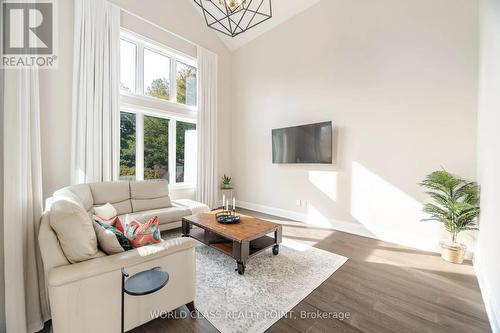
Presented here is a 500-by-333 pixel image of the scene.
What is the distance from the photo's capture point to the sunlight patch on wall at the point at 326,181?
4340 mm

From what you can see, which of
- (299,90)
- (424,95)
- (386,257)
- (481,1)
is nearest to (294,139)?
(299,90)

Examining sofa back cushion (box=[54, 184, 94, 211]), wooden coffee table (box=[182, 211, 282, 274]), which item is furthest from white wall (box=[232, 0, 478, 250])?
sofa back cushion (box=[54, 184, 94, 211])

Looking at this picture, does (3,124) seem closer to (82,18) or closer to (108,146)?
(108,146)

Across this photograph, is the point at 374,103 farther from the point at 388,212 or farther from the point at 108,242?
the point at 108,242

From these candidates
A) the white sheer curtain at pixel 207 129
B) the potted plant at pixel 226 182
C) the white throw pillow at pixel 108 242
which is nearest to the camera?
the white throw pillow at pixel 108 242

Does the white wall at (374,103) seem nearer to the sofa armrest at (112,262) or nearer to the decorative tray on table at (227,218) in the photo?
the decorative tray on table at (227,218)

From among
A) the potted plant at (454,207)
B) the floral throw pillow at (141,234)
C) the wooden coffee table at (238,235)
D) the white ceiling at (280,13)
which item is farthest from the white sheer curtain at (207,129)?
the potted plant at (454,207)

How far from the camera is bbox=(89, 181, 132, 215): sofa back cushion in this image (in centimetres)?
346

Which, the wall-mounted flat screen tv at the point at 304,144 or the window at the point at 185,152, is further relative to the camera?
the window at the point at 185,152

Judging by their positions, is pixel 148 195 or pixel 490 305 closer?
pixel 490 305

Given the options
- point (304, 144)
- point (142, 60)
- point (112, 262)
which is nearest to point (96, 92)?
point (142, 60)

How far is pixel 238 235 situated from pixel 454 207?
2845 mm

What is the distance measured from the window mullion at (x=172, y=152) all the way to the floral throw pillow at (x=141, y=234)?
3420mm

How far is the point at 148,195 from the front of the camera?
13.1 ft
